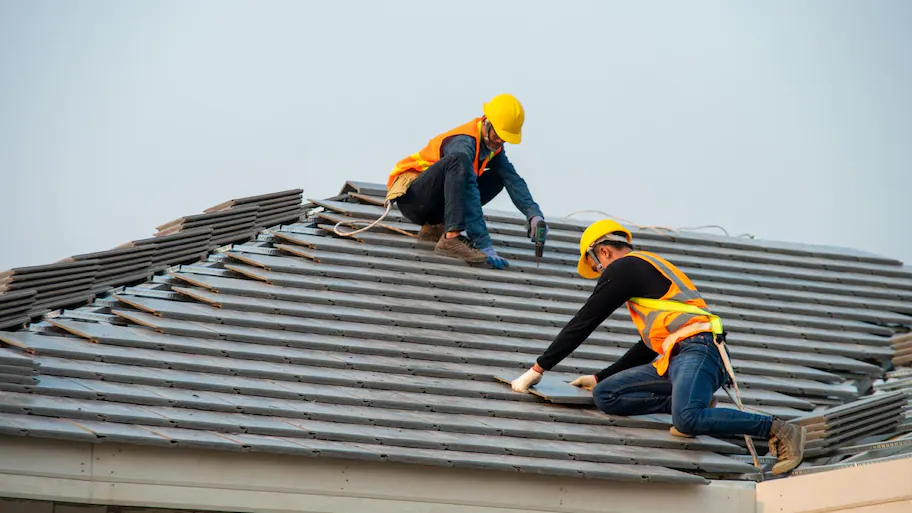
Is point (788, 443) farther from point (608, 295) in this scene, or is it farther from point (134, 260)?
point (134, 260)

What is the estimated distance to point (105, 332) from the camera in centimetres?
643

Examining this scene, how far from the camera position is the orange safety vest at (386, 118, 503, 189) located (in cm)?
827

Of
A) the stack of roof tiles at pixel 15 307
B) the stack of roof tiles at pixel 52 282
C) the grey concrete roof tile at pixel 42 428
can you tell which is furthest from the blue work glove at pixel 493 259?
the grey concrete roof tile at pixel 42 428

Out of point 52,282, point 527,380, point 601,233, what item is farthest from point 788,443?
point 52,282

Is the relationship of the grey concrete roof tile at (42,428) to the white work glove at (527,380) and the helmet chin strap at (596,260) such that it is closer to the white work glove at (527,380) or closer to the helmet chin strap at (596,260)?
the white work glove at (527,380)

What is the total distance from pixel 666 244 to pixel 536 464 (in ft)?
13.2

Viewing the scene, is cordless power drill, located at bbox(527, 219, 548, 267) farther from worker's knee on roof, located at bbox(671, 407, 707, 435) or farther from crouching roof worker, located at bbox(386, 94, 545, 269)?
worker's knee on roof, located at bbox(671, 407, 707, 435)

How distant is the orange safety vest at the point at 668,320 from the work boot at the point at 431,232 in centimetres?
207

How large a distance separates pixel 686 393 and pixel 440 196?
2.65m

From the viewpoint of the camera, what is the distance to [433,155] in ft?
27.5

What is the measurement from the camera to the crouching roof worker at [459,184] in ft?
26.3

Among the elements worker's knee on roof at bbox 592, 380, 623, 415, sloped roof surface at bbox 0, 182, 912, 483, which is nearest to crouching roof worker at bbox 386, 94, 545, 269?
sloped roof surface at bbox 0, 182, 912, 483

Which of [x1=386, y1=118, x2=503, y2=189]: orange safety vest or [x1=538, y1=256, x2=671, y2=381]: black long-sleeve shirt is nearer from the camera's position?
[x1=538, y1=256, x2=671, y2=381]: black long-sleeve shirt

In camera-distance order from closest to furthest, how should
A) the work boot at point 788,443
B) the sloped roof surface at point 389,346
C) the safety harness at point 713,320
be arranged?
1. the sloped roof surface at point 389,346
2. the work boot at point 788,443
3. the safety harness at point 713,320
